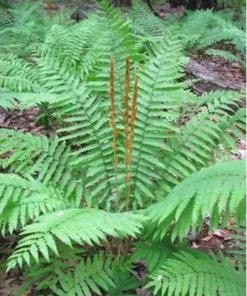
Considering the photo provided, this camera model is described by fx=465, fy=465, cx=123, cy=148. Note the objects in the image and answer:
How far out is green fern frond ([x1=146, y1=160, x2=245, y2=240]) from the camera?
1928mm

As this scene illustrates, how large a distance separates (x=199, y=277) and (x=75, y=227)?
24.2 inches

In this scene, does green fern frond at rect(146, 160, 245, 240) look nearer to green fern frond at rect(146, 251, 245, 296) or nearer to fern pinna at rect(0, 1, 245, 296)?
fern pinna at rect(0, 1, 245, 296)

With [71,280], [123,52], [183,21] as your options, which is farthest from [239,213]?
[183,21]

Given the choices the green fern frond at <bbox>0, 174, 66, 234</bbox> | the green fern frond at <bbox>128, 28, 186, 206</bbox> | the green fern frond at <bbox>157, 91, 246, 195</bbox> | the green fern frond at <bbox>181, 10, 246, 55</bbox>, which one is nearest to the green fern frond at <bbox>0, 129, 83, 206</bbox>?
the green fern frond at <bbox>0, 174, 66, 234</bbox>

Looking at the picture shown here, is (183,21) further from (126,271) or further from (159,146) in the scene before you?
(126,271)

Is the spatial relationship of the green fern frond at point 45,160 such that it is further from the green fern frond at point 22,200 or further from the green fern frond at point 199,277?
the green fern frond at point 199,277

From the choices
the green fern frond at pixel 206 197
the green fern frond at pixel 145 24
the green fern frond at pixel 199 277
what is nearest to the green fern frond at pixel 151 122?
the green fern frond at pixel 206 197

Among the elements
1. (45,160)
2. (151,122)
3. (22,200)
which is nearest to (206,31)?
(151,122)

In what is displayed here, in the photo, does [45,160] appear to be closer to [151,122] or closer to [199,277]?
[151,122]

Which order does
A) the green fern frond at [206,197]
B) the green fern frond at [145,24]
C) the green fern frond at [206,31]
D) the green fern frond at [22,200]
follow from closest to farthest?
the green fern frond at [206,197] → the green fern frond at [22,200] → the green fern frond at [206,31] → the green fern frond at [145,24]

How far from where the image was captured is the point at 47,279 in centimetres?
245

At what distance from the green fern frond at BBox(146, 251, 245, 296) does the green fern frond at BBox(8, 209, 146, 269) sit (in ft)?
0.85

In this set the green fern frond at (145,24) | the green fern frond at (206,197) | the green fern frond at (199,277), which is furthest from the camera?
the green fern frond at (145,24)

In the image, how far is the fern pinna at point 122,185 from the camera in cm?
208
